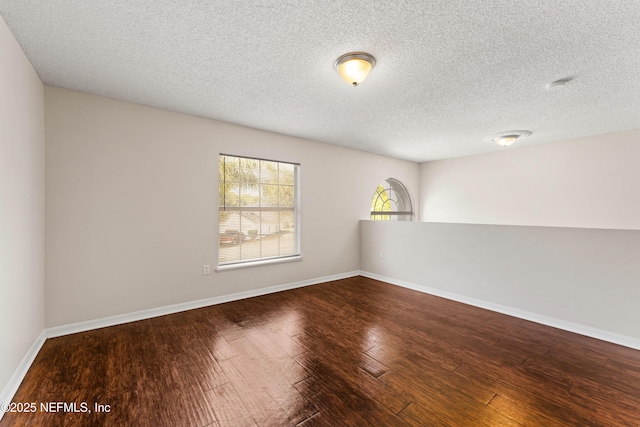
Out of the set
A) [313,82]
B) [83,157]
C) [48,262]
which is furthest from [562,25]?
[48,262]

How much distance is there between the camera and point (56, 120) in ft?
8.57

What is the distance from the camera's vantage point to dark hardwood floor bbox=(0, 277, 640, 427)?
5.28 feet

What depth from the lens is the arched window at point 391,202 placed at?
19.9ft

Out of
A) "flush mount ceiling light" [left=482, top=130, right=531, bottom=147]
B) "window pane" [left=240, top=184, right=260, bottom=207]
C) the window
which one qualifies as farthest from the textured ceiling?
"window pane" [left=240, top=184, right=260, bottom=207]

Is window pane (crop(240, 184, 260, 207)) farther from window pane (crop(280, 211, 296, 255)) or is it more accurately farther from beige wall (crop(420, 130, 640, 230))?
beige wall (crop(420, 130, 640, 230))

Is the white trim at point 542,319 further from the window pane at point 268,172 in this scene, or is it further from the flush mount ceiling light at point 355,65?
the flush mount ceiling light at point 355,65

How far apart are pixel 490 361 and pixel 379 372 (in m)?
0.99

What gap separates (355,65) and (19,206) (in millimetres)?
2768

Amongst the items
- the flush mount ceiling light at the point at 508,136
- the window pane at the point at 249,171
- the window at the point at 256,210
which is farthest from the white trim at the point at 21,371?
the flush mount ceiling light at the point at 508,136

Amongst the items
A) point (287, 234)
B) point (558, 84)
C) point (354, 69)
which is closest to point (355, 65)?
point (354, 69)

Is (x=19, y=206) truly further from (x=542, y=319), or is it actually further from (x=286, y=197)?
(x=542, y=319)

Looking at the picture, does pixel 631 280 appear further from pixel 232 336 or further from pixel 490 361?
pixel 232 336

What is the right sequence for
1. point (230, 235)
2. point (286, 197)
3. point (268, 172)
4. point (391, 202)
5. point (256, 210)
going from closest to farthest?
point (230, 235) → point (256, 210) → point (268, 172) → point (286, 197) → point (391, 202)

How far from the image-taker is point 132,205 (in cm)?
301
